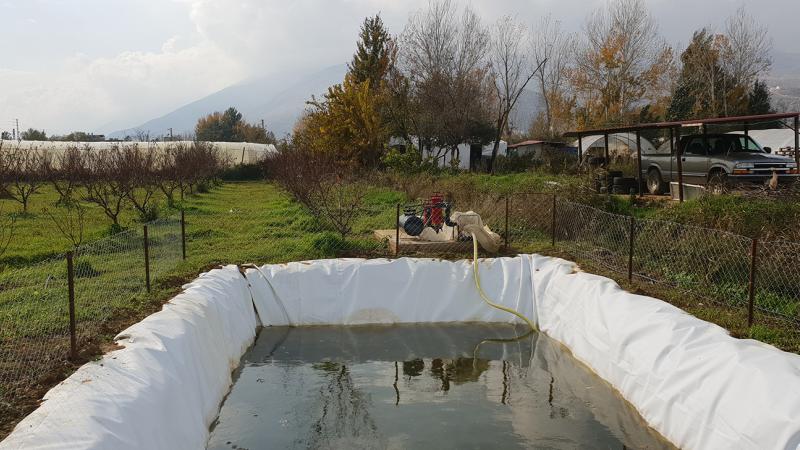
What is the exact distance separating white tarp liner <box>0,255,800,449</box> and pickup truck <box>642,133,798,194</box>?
5.33m

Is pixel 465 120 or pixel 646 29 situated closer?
pixel 465 120

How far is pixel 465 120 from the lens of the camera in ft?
89.1

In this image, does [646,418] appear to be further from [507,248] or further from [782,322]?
[507,248]

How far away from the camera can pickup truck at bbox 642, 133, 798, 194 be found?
11.1 metres

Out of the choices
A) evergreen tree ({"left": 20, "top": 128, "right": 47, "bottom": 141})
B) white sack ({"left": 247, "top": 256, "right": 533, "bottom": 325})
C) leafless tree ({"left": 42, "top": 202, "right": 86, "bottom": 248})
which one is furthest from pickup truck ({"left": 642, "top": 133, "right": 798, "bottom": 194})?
evergreen tree ({"left": 20, "top": 128, "right": 47, "bottom": 141})

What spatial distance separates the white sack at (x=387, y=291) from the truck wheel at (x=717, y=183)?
4294 mm

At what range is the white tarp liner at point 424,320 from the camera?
3910 mm

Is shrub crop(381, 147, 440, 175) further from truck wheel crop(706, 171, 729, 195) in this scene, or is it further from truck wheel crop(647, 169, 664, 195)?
truck wheel crop(706, 171, 729, 195)

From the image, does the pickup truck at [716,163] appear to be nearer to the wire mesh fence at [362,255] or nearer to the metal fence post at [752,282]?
the wire mesh fence at [362,255]

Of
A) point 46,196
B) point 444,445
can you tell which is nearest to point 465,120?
point 46,196

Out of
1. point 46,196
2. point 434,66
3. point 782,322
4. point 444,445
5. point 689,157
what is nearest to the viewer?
point 444,445

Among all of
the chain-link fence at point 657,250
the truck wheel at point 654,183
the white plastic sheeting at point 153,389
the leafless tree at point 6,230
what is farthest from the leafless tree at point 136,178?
the truck wheel at point 654,183

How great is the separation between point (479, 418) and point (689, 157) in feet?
30.5

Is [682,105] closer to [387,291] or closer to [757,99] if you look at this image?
[757,99]
